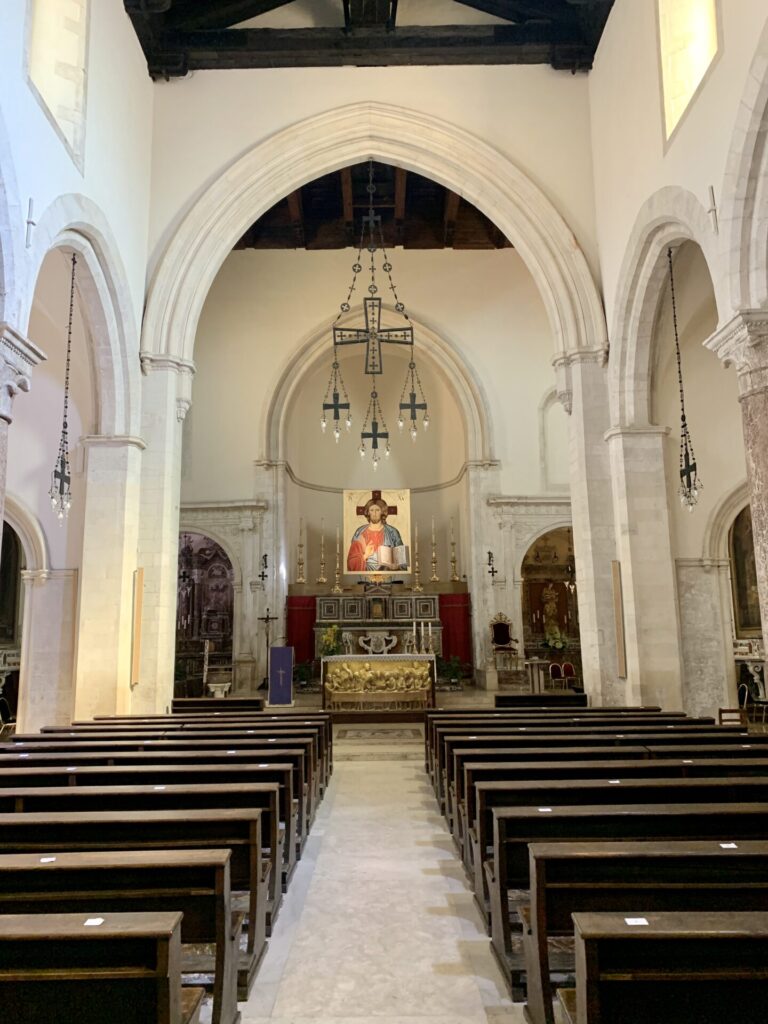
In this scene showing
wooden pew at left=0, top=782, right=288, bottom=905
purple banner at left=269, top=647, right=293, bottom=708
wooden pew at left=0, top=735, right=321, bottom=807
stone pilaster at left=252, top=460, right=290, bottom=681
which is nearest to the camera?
wooden pew at left=0, top=782, right=288, bottom=905

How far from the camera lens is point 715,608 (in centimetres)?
1180

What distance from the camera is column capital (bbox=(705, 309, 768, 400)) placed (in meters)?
6.64

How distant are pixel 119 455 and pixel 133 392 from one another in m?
1.02

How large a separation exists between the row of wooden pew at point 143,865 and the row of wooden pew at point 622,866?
1177 millimetres

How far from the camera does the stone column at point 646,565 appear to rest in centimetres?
972

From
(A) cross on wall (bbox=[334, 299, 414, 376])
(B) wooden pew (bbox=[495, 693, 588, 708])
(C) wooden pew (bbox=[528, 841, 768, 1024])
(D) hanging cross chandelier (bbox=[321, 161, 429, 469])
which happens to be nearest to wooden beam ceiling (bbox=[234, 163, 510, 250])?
(D) hanging cross chandelier (bbox=[321, 161, 429, 469])

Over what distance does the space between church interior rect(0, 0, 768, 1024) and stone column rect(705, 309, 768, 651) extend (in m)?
0.03

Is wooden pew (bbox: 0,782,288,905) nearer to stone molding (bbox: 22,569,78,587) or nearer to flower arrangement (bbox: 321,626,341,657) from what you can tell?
stone molding (bbox: 22,569,78,587)

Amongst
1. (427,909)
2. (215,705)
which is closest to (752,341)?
(427,909)

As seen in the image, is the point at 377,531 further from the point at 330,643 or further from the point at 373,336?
the point at 373,336

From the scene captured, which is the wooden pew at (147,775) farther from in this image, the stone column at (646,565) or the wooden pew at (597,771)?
the stone column at (646,565)

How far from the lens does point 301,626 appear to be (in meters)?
18.3

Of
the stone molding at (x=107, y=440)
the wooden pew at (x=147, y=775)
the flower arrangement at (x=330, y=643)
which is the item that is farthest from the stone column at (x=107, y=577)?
the flower arrangement at (x=330, y=643)

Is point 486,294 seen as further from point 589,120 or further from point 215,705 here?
point 215,705
